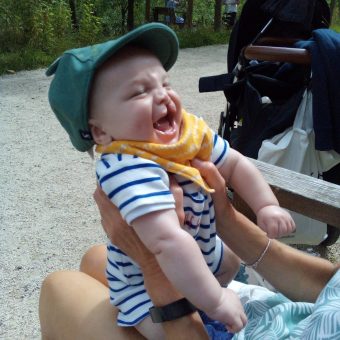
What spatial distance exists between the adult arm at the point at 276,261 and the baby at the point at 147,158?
0.10 m

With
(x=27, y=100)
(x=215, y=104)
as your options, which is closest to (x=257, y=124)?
(x=215, y=104)

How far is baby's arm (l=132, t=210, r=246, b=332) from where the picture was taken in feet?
3.63

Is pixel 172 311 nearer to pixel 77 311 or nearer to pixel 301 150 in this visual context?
pixel 77 311

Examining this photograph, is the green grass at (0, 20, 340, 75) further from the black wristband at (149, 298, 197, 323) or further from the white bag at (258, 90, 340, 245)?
the black wristband at (149, 298, 197, 323)

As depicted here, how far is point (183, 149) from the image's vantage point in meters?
1.25

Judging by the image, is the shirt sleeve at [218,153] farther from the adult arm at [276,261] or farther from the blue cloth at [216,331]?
the blue cloth at [216,331]

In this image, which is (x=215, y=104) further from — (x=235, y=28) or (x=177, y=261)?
(x=177, y=261)

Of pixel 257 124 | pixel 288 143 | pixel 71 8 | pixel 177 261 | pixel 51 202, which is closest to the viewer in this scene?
pixel 177 261

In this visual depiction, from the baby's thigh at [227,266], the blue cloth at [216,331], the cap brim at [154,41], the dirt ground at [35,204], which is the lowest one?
the dirt ground at [35,204]

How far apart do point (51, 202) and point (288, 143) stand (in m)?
1.83

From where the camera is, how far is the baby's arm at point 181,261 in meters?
1.11

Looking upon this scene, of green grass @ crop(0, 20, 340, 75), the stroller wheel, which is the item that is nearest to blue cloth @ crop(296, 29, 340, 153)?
the stroller wheel

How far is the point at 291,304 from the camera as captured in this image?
1.32 meters

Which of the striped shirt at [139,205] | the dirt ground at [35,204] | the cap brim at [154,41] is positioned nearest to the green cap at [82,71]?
the cap brim at [154,41]
